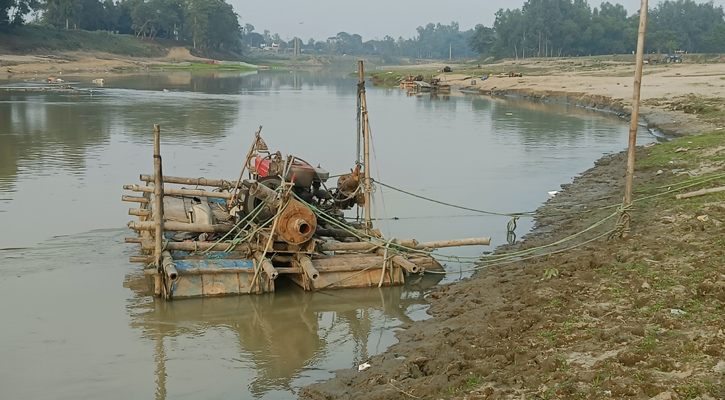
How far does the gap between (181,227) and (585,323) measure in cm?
567

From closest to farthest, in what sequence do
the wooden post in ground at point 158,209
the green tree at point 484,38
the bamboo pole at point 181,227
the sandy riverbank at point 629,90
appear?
the wooden post in ground at point 158,209
the bamboo pole at point 181,227
the sandy riverbank at point 629,90
the green tree at point 484,38

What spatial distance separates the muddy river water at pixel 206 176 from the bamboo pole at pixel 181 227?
38.4 inches

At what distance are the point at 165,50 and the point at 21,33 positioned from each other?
103 ft

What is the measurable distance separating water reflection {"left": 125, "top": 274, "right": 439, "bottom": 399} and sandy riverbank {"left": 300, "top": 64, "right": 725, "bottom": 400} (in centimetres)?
46

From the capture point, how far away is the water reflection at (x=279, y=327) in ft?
28.0

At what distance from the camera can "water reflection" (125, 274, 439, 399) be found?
8.54m

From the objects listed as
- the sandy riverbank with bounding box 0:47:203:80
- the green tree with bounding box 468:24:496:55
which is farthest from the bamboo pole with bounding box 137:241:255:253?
the green tree with bounding box 468:24:496:55

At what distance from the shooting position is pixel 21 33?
84938 mm

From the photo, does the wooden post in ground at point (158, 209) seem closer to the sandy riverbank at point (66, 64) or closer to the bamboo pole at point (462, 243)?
the bamboo pole at point (462, 243)

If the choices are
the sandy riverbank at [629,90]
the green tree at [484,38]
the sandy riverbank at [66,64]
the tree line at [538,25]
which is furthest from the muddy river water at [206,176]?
the green tree at [484,38]

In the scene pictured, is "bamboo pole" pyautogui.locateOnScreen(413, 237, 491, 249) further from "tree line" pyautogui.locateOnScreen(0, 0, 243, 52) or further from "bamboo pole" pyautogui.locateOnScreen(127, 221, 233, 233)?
"tree line" pyautogui.locateOnScreen(0, 0, 243, 52)

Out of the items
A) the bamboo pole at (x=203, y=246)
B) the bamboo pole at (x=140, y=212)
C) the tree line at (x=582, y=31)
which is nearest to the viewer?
the bamboo pole at (x=203, y=246)

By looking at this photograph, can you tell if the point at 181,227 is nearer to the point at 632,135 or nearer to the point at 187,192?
the point at 187,192

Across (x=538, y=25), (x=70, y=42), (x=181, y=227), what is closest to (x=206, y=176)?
(x=181, y=227)
